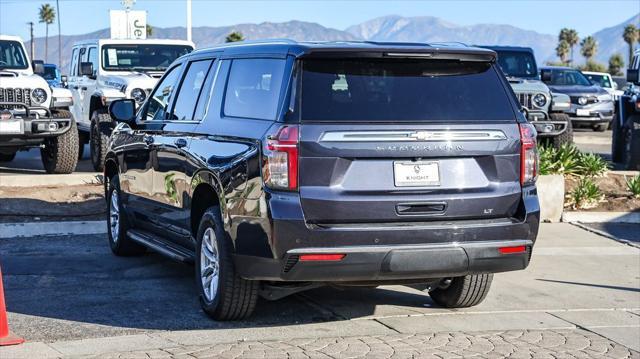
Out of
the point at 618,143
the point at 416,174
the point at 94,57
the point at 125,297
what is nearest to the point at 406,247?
the point at 416,174

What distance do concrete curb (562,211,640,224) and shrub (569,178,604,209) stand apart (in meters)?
0.40

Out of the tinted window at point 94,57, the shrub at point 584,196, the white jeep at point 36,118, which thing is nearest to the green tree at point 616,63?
the tinted window at point 94,57

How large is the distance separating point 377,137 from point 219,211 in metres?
1.22

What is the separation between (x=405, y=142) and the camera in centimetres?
642

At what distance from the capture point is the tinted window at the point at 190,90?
780 centimetres

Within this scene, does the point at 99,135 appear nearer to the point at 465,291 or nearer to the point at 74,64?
the point at 74,64

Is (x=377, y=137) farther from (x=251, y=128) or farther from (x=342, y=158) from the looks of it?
(x=251, y=128)

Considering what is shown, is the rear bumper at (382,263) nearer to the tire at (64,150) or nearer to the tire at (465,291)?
the tire at (465,291)

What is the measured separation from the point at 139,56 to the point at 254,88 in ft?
34.2

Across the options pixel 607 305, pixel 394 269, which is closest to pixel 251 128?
pixel 394 269

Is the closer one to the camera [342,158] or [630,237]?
[342,158]

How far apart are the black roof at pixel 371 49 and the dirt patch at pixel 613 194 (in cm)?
617

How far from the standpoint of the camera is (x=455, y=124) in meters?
6.58

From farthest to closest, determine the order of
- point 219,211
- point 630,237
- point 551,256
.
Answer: point 630,237 < point 551,256 < point 219,211
